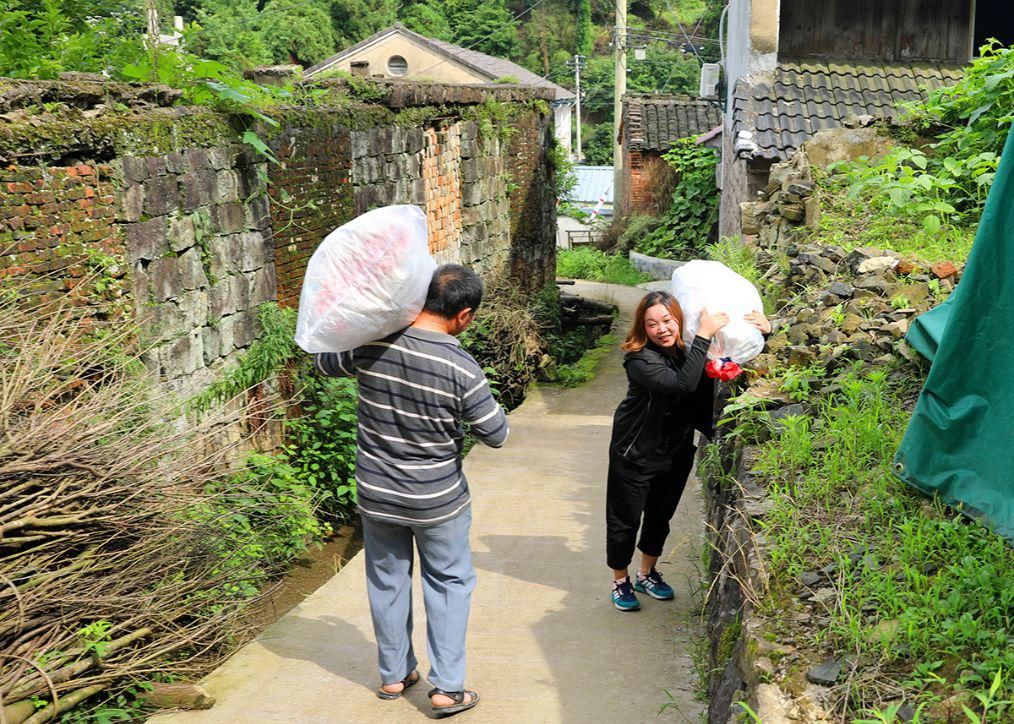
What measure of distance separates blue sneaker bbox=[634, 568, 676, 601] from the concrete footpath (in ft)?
0.13

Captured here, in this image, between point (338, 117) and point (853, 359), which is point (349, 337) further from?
point (338, 117)

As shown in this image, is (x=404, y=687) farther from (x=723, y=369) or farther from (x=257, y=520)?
(x=257, y=520)

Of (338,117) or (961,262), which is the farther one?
(338,117)

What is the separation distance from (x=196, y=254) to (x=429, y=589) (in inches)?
142

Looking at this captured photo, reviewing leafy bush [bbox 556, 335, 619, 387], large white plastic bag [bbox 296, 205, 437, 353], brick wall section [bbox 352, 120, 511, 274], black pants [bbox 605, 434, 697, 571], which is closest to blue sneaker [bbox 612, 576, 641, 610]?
black pants [bbox 605, 434, 697, 571]

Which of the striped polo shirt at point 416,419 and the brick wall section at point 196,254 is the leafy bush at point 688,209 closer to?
the brick wall section at point 196,254

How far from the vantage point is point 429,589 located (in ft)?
12.5

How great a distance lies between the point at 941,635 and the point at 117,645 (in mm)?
2961

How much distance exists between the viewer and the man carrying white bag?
368 cm

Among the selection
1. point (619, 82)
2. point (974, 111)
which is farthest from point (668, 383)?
point (619, 82)

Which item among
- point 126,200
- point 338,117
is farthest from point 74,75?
point 338,117

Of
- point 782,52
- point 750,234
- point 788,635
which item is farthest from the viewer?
point 782,52

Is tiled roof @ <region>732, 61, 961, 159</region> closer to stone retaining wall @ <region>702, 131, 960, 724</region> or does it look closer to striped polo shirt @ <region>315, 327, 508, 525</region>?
stone retaining wall @ <region>702, 131, 960, 724</region>

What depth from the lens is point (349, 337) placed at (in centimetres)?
372
